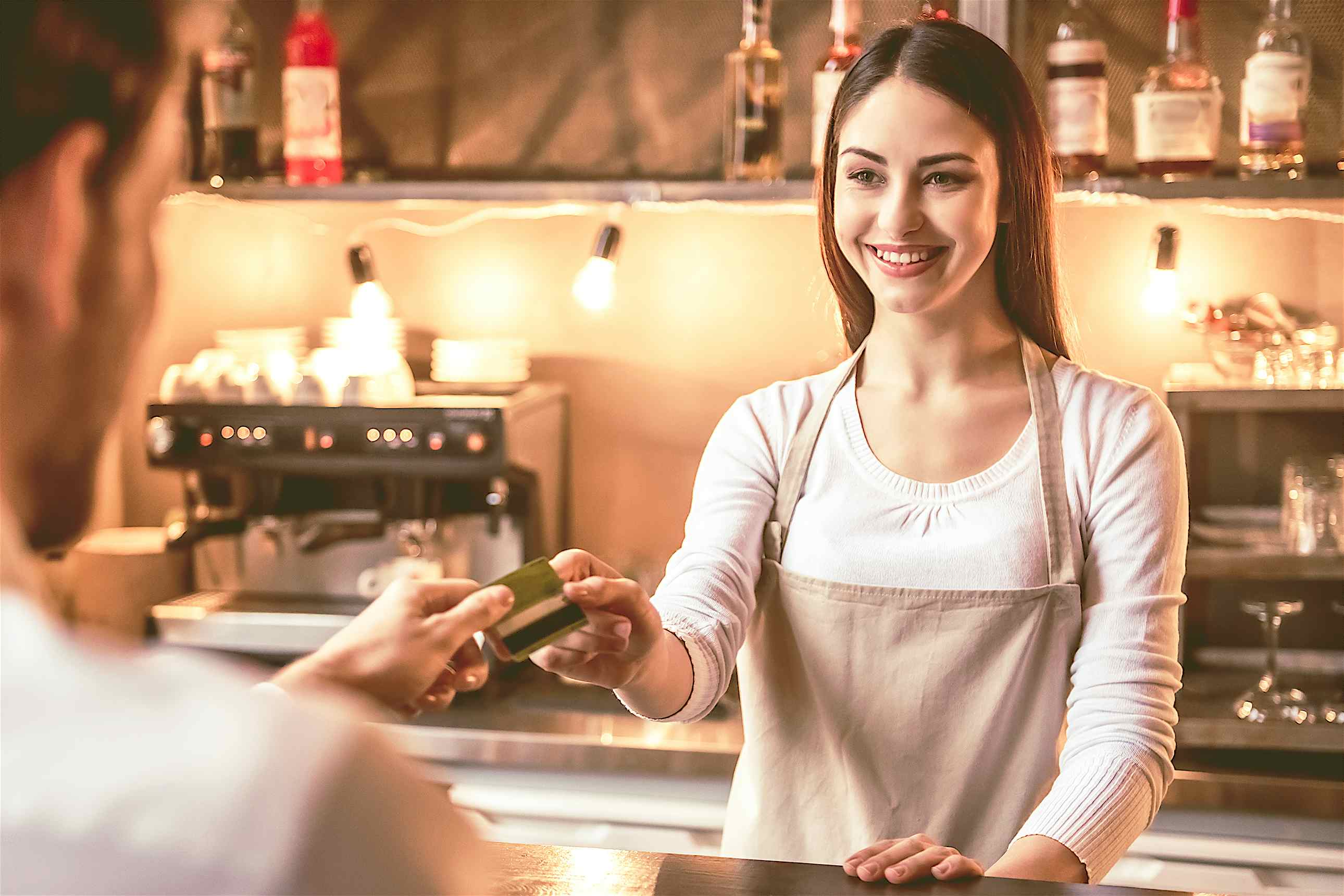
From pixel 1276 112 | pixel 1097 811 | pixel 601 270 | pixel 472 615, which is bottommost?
pixel 1097 811

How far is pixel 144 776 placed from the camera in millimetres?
384

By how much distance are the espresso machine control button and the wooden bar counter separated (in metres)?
1.37

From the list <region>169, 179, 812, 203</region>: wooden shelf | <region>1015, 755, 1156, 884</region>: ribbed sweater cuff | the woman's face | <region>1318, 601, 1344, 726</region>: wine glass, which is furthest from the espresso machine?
<region>1318, 601, 1344, 726</region>: wine glass

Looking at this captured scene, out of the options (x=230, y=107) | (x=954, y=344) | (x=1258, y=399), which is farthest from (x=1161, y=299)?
(x=230, y=107)

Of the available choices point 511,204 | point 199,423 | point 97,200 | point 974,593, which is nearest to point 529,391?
point 511,204

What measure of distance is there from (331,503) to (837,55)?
1.16 m

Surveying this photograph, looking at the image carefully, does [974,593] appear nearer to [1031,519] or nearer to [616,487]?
[1031,519]

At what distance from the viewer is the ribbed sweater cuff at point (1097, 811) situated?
3.86ft

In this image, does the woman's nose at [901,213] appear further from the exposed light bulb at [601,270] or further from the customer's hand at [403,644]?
the exposed light bulb at [601,270]

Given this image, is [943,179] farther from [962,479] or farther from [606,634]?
[606,634]

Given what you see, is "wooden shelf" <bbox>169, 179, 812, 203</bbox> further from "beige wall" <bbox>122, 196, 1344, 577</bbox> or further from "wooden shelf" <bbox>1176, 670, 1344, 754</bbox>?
"wooden shelf" <bbox>1176, 670, 1344, 754</bbox>

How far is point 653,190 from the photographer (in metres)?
2.22

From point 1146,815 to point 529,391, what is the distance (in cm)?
141

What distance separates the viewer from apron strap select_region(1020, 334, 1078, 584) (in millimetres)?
1367
